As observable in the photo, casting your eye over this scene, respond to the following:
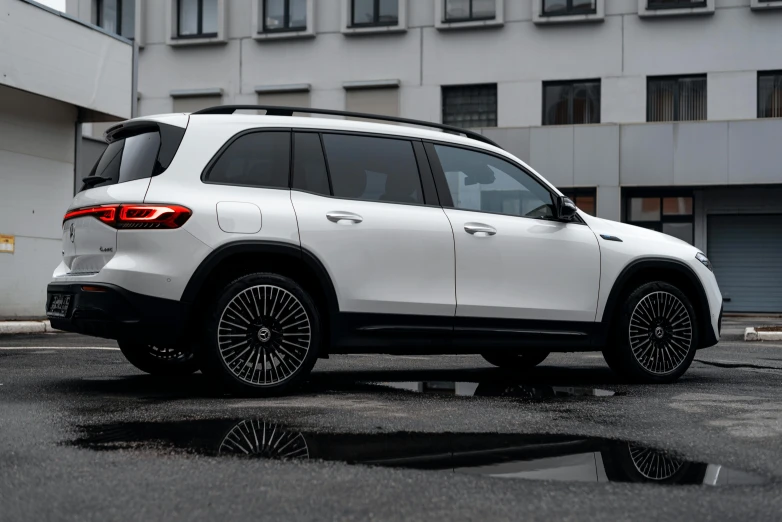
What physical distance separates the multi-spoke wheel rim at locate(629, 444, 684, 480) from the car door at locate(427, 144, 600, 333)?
2605 mm

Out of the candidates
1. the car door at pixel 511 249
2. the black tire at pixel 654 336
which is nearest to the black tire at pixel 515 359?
the black tire at pixel 654 336

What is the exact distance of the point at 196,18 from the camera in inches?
1178

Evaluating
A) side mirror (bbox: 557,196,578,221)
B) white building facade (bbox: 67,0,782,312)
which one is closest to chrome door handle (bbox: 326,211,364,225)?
side mirror (bbox: 557,196,578,221)

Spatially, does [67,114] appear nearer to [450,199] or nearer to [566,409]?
[450,199]

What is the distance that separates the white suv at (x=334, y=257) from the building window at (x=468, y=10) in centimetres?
2078

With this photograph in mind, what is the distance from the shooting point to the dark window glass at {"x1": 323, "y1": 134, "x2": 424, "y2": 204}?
689cm

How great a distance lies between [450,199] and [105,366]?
3.49 metres

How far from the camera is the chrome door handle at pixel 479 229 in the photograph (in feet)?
23.3

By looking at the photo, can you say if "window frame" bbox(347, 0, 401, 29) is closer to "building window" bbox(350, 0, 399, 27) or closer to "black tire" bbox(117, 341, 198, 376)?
"building window" bbox(350, 0, 399, 27)

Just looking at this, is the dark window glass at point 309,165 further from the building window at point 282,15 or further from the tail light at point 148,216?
the building window at point 282,15

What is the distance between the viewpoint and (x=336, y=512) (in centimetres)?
342

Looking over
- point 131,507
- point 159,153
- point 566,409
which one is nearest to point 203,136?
point 159,153

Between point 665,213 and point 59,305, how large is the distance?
23107 millimetres

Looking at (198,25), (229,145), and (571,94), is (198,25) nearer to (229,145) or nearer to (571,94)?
(571,94)
